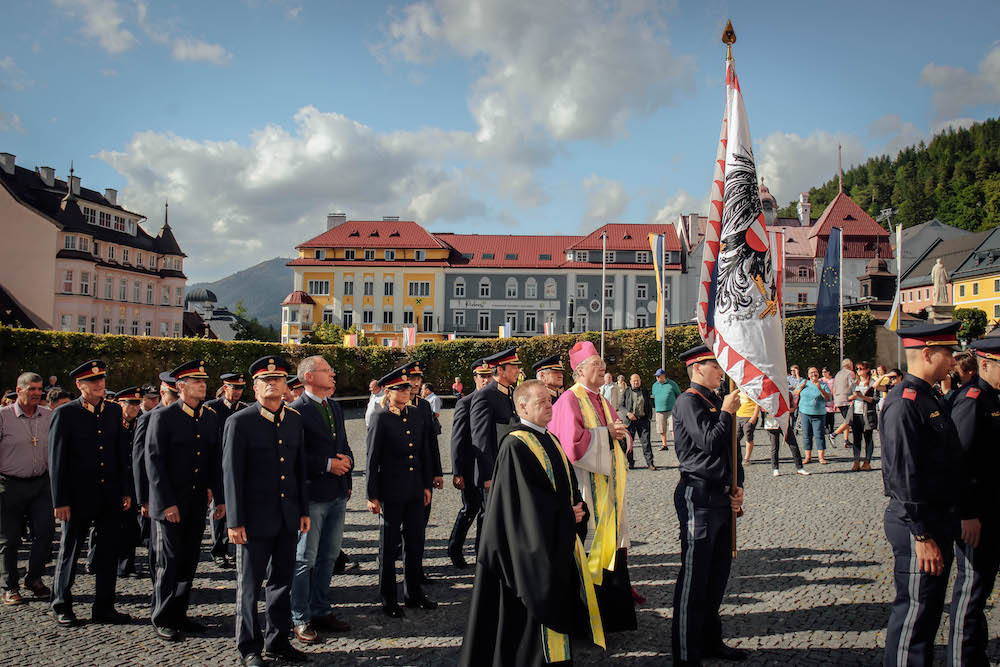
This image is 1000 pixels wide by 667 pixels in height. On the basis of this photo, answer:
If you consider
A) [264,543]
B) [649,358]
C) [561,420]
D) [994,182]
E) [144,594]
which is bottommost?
[144,594]

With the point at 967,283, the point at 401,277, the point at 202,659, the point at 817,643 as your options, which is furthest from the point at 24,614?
the point at 967,283

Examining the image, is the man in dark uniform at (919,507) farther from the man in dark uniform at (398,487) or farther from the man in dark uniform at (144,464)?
the man in dark uniform at (144,464)

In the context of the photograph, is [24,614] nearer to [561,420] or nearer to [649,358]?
[561,420]

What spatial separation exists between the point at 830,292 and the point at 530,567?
24.6 meters

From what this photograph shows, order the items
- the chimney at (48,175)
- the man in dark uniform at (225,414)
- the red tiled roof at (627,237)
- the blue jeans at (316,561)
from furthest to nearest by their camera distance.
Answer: the red tiled roof at (627,237) < the chimney at (48,175) < the man in dark uniform at (225,414) < the blue jeans at (316,561)

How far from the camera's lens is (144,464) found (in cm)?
682

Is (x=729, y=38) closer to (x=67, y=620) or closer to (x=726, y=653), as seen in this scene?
(x=726, y=653)

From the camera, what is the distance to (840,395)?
53.1 feet

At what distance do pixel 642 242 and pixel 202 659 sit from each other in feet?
215

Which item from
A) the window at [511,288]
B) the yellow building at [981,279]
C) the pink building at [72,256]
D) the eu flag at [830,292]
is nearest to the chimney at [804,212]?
the yellow building at [981,279]

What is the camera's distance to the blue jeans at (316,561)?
5.89m

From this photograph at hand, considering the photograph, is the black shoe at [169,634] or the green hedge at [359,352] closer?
the black shoe at [169,634]

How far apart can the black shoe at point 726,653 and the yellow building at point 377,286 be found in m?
62.8

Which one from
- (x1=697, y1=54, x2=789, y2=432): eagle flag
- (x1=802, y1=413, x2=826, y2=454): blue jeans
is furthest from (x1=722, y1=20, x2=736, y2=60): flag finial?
(x1=802, y1=413, x2=826, y2=454): blue jeans
